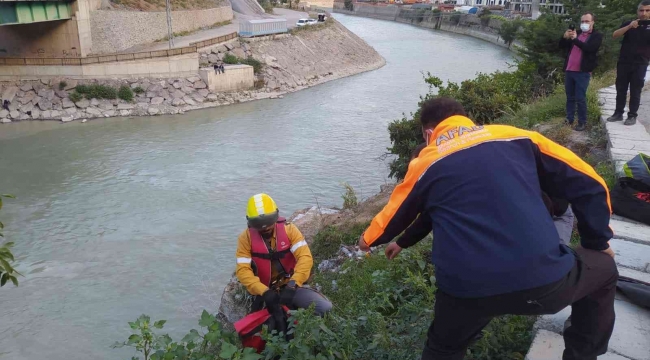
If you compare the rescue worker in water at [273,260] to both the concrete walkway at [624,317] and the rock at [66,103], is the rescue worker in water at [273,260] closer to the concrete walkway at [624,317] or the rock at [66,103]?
the concrete walkway at [624,317]

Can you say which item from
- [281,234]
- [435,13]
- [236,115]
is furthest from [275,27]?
[435,13]

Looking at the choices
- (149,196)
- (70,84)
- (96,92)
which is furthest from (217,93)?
(149,196)

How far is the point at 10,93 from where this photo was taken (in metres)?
22.0

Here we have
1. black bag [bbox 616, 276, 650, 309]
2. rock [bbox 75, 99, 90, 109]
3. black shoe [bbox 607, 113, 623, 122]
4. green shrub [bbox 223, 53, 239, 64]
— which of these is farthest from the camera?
green shrub [bbox 223, 53, 239, 64]

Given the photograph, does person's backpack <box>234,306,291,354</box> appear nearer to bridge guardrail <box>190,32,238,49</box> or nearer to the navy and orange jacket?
the navy and orange jacket

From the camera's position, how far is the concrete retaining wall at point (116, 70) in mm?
22703

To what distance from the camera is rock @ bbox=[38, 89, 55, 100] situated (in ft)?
72.5

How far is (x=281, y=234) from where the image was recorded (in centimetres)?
429

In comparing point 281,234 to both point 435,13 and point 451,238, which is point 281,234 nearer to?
point 451,238

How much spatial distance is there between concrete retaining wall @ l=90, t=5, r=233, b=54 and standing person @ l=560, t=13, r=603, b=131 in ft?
77.6

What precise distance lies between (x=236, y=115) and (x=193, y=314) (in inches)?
608

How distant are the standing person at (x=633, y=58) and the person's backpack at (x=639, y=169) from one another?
2.54 meters

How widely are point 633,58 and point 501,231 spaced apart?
230 inches

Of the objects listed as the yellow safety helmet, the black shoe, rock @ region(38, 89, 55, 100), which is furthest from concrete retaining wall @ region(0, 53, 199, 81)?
the yellow safety helmet
